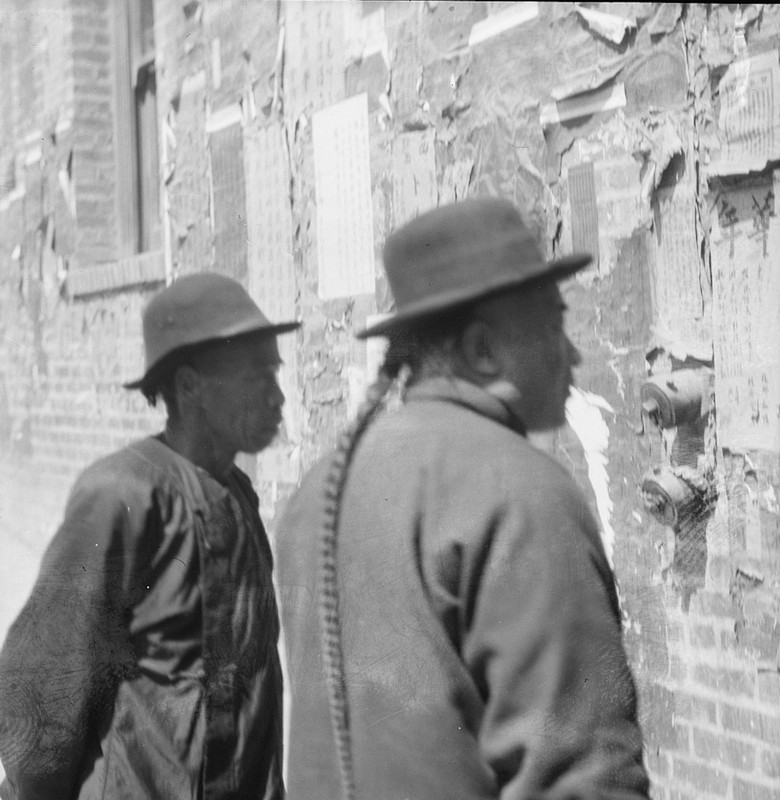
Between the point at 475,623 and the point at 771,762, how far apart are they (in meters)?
0.96

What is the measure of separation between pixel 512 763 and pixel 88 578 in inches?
41.1

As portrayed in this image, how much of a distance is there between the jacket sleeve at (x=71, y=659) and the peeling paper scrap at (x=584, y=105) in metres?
1.17

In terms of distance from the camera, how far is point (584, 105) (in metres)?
2.07

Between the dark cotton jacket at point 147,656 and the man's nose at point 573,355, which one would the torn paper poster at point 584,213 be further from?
the dark cotton jacket at point 147,656

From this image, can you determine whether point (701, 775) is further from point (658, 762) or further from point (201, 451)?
point (201, 451)

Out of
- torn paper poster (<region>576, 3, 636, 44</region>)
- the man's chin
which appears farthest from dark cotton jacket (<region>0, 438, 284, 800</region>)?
torn paper poster (<region>576, 3, 636, 44</region>)

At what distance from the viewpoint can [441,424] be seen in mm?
1484

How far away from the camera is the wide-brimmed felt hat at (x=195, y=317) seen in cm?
215

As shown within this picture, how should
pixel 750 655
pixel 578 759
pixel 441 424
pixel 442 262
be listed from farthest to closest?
pixel 750 655 < pixel 442 262 < pixel 441 424 < pixel 578 759

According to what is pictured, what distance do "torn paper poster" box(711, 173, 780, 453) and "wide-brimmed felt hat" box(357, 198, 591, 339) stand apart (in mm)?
386

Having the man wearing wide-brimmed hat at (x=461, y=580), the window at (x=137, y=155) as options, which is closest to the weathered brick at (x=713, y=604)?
the man wearing wide-brimmed hat at (x=461, y=580)

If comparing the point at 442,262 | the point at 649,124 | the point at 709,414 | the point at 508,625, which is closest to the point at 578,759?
the point at 508,625

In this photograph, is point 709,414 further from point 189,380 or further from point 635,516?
point 189,380

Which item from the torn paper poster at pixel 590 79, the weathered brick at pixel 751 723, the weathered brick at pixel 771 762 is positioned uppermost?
the torn paper poster at pixel 590 79
